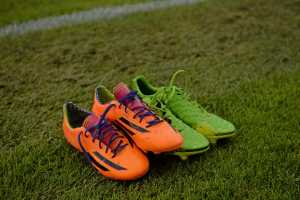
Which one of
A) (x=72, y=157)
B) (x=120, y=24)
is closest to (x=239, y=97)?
(x=72, y=157)

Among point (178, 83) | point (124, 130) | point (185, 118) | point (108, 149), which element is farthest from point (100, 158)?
point (178, 83)

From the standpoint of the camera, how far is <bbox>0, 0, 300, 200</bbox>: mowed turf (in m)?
1.37

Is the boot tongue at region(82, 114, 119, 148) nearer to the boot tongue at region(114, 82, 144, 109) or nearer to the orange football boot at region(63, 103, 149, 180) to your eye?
the orange football boot at region(63, 103, 149, 180)

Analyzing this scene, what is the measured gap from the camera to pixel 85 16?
339 centimetres

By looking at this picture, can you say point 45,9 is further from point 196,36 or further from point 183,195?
point 183,195

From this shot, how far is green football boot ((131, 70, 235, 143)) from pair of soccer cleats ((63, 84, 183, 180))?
4.5 inches

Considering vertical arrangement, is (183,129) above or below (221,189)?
above

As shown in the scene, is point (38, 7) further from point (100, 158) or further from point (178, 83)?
point (100, 158)

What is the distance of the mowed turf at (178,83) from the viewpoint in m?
1.37

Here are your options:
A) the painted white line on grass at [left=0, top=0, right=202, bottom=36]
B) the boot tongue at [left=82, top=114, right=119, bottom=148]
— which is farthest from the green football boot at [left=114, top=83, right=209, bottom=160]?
the painted white line on grass at [left=0, top=0, right=202, bottom=36]

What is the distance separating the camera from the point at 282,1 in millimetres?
3600

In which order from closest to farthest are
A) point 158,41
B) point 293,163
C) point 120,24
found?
point 293,163
point 158,41
point 120,24

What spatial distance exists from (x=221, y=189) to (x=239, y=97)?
0.79 m

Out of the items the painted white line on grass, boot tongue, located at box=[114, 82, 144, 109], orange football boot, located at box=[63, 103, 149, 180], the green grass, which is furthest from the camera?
the green grass
